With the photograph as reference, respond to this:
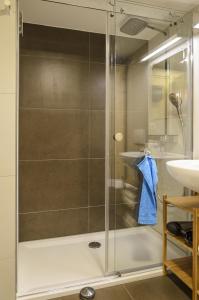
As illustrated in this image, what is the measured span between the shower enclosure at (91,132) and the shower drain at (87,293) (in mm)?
103

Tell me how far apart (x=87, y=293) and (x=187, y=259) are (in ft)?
2.73

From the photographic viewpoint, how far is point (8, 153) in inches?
57.7

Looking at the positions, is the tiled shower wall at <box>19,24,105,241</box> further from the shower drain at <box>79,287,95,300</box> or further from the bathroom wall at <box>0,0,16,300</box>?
the shower drain at <box>79,287,95,300</box>

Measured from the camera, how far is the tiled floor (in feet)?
5.13

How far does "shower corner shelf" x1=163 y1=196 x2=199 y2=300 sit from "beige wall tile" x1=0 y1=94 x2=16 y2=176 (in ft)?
3.83

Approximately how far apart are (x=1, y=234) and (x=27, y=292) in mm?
473

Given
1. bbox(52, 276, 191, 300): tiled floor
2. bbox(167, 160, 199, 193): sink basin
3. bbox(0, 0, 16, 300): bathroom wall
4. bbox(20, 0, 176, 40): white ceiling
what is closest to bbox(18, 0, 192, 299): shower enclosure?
bbox(20, 0, 176, 40): white ceiling

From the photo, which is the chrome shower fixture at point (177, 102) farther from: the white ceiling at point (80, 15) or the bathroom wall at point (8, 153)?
the bathroom wall at point (8, 153)

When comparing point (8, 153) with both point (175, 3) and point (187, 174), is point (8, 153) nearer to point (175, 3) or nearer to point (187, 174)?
point (187, 174)

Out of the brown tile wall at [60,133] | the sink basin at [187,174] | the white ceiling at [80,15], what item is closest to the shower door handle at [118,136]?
the sink basin at [187,174]

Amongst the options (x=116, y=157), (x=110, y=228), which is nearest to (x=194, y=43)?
(x=116, y=157)

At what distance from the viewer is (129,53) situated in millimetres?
1984

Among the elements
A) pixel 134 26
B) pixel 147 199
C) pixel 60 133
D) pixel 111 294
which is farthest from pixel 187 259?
pixel 134 26

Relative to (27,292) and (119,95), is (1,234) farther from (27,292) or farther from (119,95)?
(119,95)
